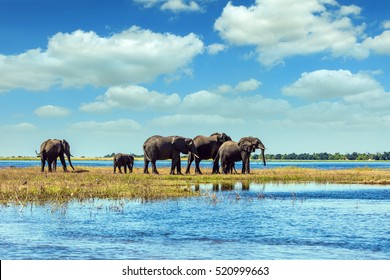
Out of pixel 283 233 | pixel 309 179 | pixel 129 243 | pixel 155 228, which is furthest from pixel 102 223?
pixel 309 179

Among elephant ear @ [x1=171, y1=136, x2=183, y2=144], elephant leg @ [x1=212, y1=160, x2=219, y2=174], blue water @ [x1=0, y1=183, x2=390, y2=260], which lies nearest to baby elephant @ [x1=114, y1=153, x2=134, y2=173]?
elephant ear @ [x1=171, y1=136, x2=183, y2=144]

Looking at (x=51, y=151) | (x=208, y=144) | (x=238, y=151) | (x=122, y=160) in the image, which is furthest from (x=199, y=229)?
(x=51, y=151)

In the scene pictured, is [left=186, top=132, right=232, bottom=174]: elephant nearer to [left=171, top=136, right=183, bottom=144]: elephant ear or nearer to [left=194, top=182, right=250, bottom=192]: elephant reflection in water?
[left=171, top=136, right=183, bottom=144]: elephant ear

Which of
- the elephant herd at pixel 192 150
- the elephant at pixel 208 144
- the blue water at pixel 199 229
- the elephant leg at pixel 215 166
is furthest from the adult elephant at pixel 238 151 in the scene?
the blue water at pixel 199 229

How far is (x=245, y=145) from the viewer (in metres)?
49.3

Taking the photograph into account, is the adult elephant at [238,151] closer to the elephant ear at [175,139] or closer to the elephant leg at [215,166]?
the elephant leg at [215,166]

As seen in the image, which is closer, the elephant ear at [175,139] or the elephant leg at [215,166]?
the elephant ear at [175,139]

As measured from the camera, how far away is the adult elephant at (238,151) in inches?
1924

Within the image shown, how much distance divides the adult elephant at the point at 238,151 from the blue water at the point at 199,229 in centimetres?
2007

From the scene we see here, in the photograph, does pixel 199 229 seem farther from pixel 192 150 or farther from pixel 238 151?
pixel 238 151

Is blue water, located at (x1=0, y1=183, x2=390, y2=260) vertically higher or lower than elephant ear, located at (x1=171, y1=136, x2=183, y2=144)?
lower

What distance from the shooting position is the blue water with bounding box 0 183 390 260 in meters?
16.1

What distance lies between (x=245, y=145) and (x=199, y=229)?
30012 mm

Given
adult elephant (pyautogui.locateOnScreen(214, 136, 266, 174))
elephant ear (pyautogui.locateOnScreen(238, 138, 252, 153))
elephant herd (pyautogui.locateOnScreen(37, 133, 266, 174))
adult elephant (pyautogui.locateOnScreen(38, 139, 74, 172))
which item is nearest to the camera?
elephant herd (pyautogui.locateOnScreen(37, 133, 266, 174))
